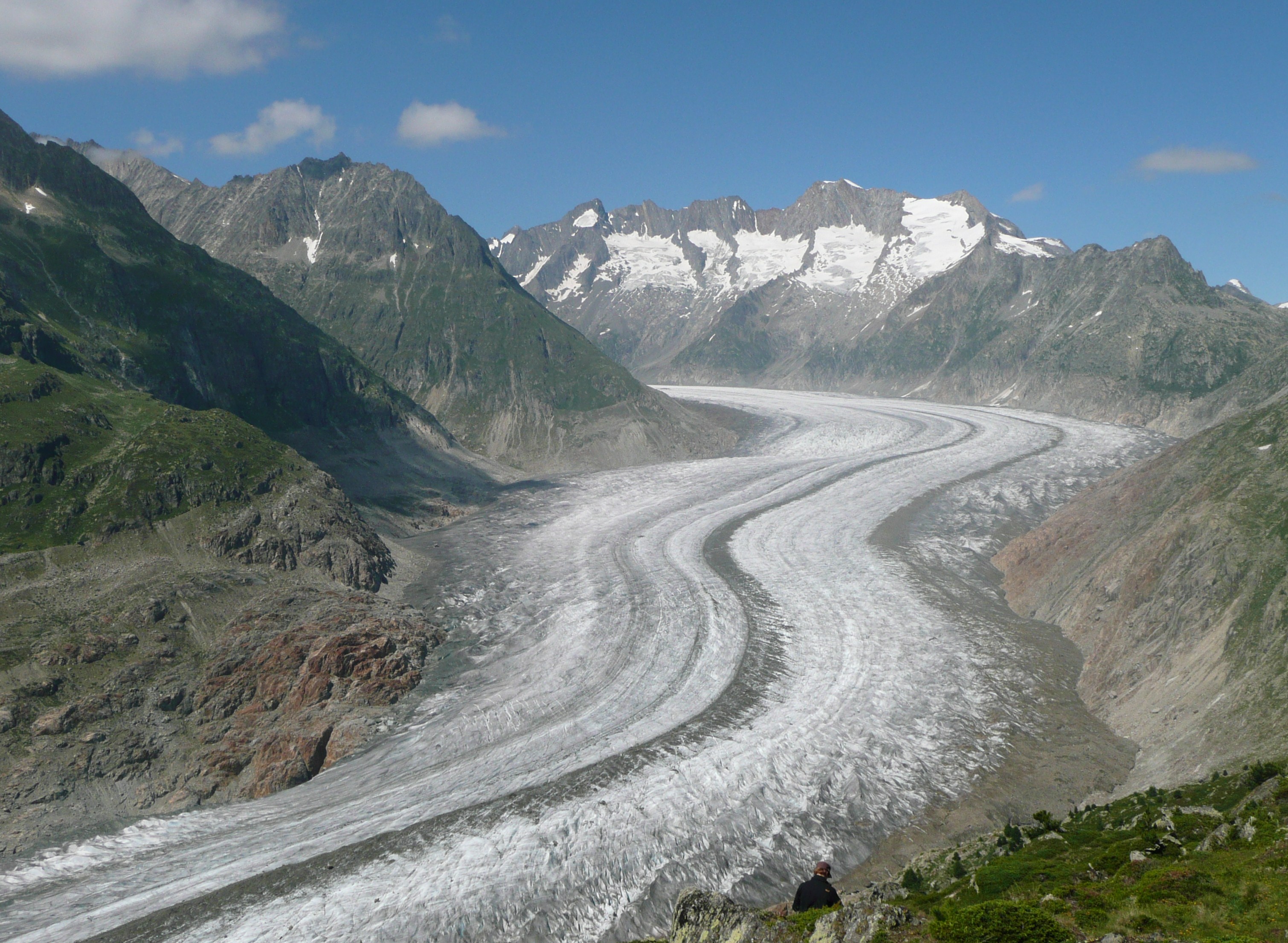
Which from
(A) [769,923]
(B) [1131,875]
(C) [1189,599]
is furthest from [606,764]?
(C) [1189,599]

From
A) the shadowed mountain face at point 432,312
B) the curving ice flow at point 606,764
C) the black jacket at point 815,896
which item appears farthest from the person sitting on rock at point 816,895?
the shadowed mountain face at point 432,312

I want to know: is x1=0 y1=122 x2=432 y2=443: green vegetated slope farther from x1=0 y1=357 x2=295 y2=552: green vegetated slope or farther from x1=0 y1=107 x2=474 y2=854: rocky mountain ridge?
x1=0 y1=357 x2=295 y2=552: green vegetated slope

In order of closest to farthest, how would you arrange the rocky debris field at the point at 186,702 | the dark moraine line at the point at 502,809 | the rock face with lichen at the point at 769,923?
the rock face with lichen at the point at 769,923 < the dark moraine line at the point at 502,809 < the rocky debris field at the point at 186,702

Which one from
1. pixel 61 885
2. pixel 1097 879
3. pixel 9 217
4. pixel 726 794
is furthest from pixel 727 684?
pixel 9 217

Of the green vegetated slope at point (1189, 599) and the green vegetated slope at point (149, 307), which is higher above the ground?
the green vegetated slope at point (149, 307)

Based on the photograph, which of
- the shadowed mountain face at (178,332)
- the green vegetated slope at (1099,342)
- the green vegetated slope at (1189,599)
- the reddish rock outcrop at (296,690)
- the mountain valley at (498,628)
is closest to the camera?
the mountain valley at (498,628)

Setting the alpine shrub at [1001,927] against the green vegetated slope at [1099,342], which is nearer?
the alpine shrub at [1001,927]

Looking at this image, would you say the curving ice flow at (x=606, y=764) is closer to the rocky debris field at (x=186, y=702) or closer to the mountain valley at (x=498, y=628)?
the mountain valley at (x=498, y=628)
